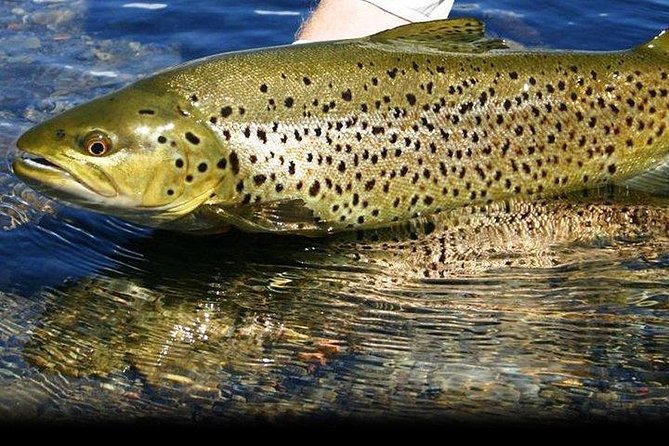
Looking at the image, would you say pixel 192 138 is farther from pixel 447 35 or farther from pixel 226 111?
pixel 447 35

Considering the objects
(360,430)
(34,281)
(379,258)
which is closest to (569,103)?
(379,258)

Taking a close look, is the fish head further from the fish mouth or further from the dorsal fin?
the dorsal fin

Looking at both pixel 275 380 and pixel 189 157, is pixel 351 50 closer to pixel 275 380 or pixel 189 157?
pixel 189 157

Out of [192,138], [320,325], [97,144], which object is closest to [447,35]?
[192,138]

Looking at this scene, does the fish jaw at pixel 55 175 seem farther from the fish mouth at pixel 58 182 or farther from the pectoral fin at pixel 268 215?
the pectoral fin at pixel 268 215

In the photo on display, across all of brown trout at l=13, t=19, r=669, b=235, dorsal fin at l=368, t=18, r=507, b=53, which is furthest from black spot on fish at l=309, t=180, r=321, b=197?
dorsal fin at l=368, t=18, r=507, b=53

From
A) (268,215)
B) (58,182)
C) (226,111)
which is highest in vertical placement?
(226,111)

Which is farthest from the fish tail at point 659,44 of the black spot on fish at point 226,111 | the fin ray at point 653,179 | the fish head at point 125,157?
the fish head at point 125,157
